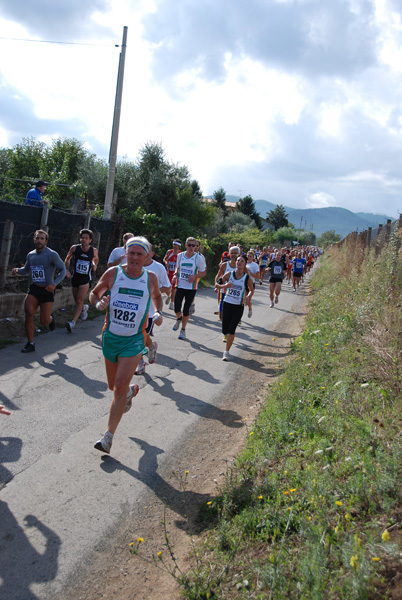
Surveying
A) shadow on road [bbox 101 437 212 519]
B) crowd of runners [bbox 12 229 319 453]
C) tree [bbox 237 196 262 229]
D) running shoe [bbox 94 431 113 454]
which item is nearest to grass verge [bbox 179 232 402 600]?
shadow on road [bbox 101 437 212 519]

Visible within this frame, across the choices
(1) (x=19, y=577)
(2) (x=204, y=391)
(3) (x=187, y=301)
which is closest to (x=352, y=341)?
(2) (x=204, y=391)

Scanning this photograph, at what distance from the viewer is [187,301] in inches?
415

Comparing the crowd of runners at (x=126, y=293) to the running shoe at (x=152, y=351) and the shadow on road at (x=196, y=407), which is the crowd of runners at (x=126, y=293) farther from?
the shadow on road at (x=196, y=407)

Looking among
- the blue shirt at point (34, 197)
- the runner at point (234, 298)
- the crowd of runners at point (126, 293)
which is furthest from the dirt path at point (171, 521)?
the blue shirt at point (34, 197)

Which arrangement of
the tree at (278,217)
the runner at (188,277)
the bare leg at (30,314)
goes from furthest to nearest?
the tree at (278,217), the runner at (188,277), the bare leg at (30,314)

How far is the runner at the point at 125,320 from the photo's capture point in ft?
15.8

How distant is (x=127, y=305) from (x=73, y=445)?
1.47 m

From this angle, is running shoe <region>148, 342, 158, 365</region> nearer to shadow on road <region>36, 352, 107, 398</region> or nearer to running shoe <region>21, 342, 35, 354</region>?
shadow on road <region>36, 352, 107, 398</region>

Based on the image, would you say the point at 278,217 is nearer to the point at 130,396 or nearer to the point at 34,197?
the point at 34,197

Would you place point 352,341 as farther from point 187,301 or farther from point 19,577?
point 19,577

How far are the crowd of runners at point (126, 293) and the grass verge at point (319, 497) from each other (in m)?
1.47

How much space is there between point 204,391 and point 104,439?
108 inches

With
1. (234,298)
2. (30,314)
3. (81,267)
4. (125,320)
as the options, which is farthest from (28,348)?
(125,320)

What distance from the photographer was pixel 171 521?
3.94 meters
